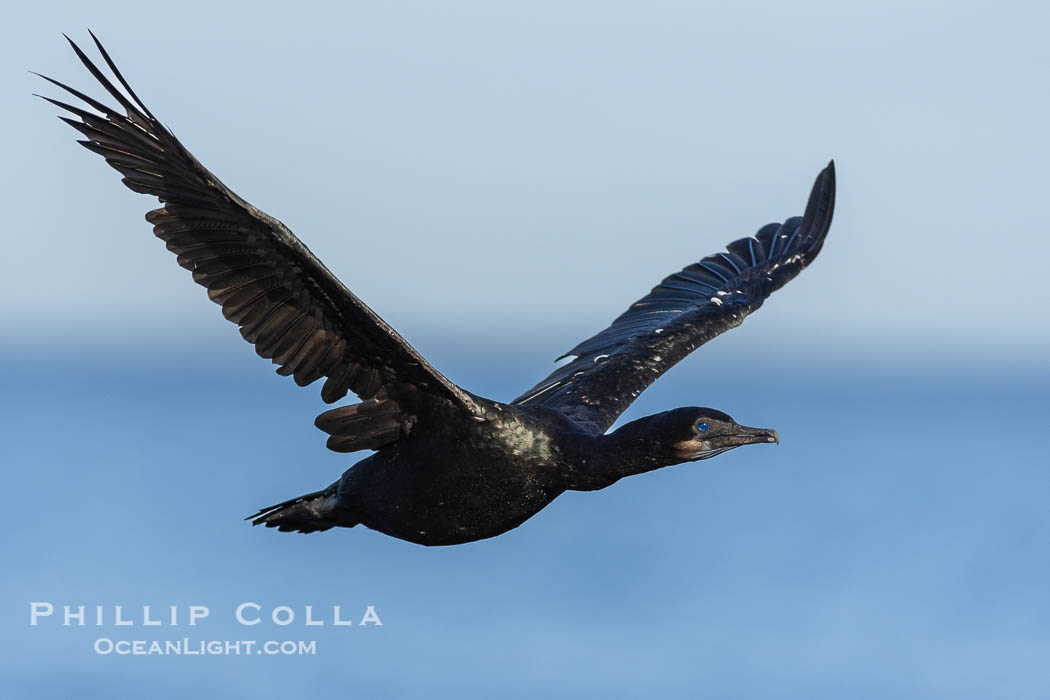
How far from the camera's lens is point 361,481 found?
36.2 feet

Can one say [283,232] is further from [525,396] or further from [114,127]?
[525,396]

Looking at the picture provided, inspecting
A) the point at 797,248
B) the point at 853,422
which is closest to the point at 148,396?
the point at 853,422

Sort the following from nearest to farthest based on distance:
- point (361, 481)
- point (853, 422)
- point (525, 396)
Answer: point (361, 481)
point (525, 396)
point (853, 422)

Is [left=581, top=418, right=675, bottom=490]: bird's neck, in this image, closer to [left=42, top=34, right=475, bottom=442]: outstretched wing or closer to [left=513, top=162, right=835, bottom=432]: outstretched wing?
[left=42, top=34, right=475, bottom=442]: outstretched wing

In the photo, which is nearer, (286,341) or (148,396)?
(286,341)

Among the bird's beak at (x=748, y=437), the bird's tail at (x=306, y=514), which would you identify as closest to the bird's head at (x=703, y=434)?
the bird's beak at (x=748, y=437)

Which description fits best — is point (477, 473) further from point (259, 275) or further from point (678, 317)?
point (678, 317)

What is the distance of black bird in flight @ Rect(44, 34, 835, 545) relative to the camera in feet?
A: 31.4

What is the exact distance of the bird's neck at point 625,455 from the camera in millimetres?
10281

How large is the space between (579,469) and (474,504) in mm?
735

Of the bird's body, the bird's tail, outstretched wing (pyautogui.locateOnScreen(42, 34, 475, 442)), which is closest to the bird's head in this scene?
the bird's body

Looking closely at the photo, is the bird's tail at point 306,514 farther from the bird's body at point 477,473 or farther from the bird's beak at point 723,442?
the bird's beak at point 723,442

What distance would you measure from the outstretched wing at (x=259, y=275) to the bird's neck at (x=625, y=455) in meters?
0.90

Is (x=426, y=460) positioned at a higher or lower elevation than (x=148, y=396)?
lower
